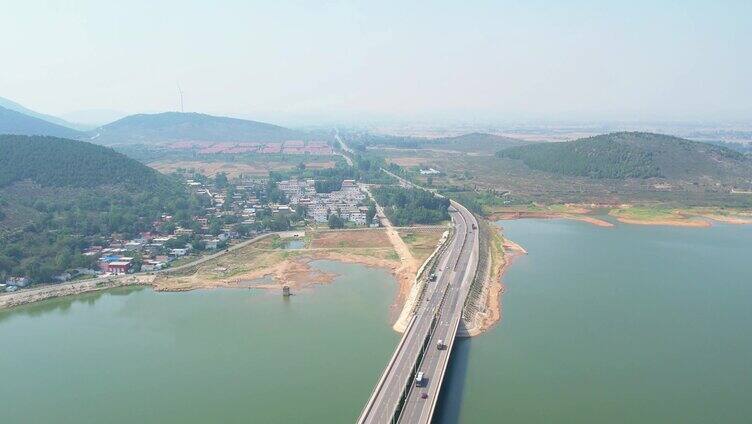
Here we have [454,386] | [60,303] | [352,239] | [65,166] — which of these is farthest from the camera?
[65,166]

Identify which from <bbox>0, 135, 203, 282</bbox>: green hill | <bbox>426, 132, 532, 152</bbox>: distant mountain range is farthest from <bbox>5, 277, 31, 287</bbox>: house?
<bbox>426, 132, 532, 152</bbox>: distant mountain range

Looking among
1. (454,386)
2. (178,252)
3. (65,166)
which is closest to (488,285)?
(454,386)

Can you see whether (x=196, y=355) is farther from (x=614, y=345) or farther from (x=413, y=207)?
(x=413, y=207)

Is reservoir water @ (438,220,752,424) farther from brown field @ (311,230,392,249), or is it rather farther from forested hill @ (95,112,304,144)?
forested hill @ (95,112,304,144)

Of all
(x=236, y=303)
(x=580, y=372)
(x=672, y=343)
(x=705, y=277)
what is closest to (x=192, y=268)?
(x=236, y=303)

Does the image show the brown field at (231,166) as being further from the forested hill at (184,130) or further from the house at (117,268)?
the house at (117,268)

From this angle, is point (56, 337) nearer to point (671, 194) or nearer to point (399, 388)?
point (399, 388)
